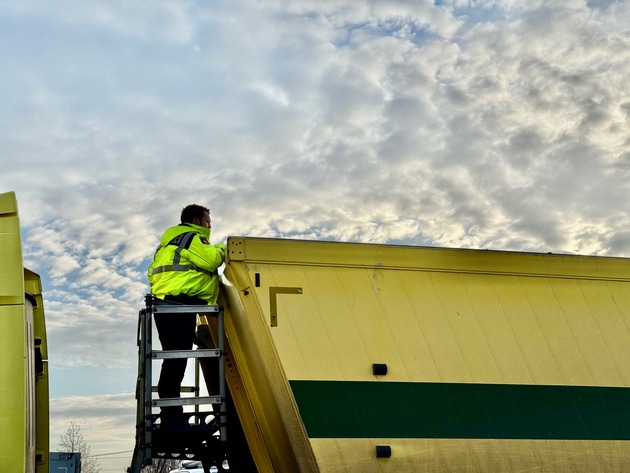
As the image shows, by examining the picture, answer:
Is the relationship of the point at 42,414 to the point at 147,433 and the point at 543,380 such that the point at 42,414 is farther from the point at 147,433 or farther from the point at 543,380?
the point at 543,380

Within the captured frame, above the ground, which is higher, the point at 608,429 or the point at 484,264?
the point at 484,264

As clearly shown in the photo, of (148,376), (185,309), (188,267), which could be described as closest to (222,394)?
(148,376)

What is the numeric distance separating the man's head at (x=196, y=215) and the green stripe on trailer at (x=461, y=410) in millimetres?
1760

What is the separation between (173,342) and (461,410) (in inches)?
88.3

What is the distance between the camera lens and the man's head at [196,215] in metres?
6.69

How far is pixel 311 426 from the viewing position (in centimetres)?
561

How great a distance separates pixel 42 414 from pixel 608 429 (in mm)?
4423

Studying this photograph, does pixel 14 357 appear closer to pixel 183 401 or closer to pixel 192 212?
pixel 183 401

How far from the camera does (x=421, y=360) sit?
5.93 m

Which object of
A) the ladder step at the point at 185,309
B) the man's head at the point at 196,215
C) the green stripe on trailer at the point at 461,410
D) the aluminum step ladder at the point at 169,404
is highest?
the man's head at the point at 196,215

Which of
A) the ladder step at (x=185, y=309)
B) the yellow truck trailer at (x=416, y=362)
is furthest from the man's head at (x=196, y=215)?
the ladder step at (x=185, y=309)

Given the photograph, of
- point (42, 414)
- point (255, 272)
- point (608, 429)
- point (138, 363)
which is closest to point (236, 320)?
point (255, 272)

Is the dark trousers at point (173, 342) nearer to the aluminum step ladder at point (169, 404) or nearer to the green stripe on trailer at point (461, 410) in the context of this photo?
the aluminum step ladder at point (169, 404)

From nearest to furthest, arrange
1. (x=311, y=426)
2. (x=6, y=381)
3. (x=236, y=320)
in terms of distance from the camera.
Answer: (x=6, y=381) → (x=311, y=426) → (x=236, y=320)
